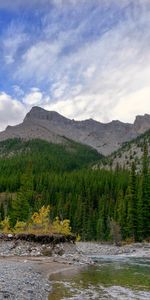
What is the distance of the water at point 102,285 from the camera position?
26.5 metres

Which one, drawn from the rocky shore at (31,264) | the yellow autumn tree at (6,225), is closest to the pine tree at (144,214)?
the rocky shore at (31,264)

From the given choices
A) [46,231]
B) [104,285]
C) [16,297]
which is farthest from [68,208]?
[16,297]

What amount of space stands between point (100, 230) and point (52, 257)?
7388 centimetres

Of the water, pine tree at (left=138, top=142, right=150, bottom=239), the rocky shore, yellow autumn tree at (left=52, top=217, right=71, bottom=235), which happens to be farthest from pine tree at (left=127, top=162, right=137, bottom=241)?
the water

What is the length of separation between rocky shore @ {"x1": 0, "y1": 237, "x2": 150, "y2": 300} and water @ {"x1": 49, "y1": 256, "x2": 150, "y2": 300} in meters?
1.01

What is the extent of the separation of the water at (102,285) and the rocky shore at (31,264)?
3.32 ft

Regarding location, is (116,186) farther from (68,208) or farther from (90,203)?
(68,208)

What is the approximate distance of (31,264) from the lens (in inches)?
1661

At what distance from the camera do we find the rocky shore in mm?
25502

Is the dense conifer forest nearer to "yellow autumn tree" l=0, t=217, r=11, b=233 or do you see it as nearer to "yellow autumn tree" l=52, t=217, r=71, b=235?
"yellow autumn tree" l=0, t=217, r=11, b=233

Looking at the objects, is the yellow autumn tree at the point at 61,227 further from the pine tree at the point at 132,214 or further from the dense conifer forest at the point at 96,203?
the dense conifer forest at the point at 96,203

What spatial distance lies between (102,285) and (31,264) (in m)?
12.4

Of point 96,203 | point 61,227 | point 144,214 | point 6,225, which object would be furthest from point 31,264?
point 96,203

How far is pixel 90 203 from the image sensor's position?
523 ft
